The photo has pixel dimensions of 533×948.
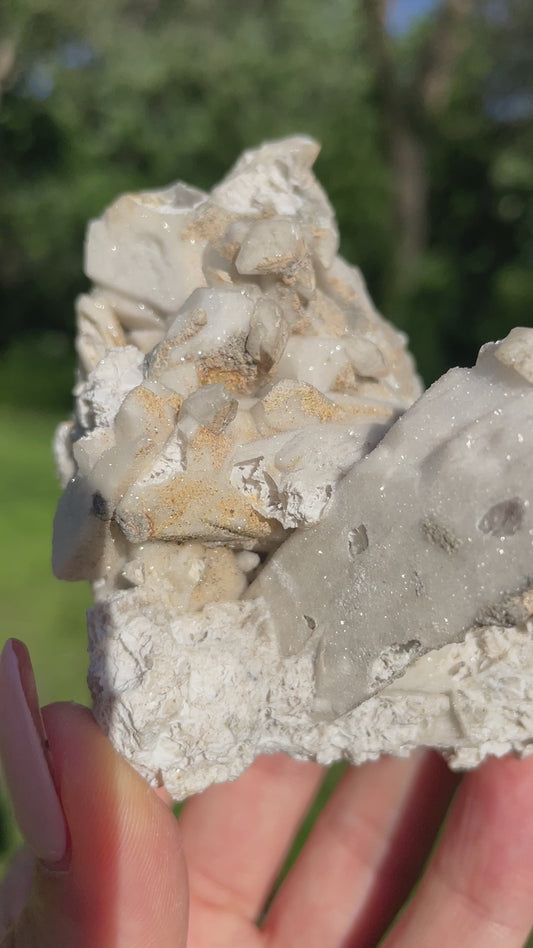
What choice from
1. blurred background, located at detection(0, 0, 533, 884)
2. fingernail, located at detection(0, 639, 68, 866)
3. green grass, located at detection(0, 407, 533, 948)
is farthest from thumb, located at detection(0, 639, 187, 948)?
blurred background, located at detection(0, 0, 533, 884)

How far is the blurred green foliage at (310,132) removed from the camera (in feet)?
34.9

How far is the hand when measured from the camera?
142 cm

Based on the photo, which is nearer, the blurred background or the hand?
the hand

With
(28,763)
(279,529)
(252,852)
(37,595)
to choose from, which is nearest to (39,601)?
(37,595)

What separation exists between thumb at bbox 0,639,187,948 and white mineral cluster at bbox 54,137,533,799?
66 mm

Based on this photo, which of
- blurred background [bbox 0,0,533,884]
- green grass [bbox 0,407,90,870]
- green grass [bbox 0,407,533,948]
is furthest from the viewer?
blurred background [bbox 0,0,533,884]

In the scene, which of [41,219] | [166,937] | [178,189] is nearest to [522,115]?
[41,219]

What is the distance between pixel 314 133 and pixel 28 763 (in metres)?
11.8

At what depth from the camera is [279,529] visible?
148 cm

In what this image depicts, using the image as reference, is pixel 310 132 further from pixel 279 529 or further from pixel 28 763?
pixel 28 763

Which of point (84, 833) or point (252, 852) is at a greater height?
point (84, 833)

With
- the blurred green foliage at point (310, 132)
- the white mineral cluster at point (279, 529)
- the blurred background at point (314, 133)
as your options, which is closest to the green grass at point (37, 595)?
the blurred background at point (314, 133)

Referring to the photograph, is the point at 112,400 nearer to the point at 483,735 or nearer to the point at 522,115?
the point at 483,735

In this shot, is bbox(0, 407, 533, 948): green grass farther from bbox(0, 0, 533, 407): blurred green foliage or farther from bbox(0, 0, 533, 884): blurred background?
bbox(0, 0, 533, 407): blurred green foliage
